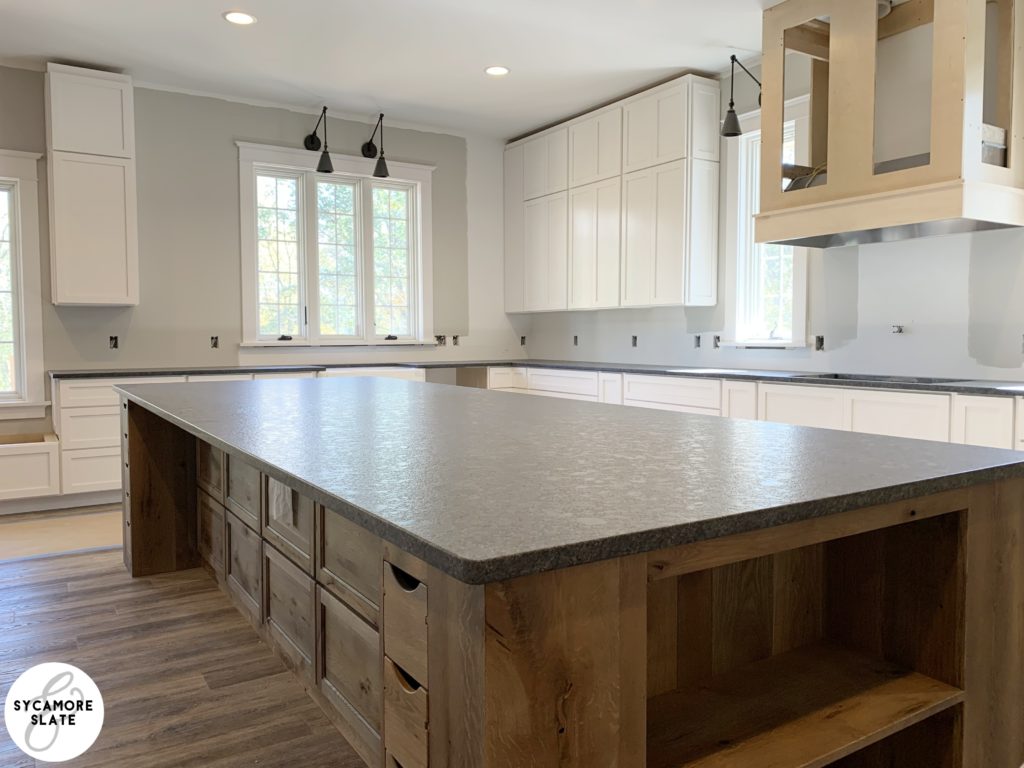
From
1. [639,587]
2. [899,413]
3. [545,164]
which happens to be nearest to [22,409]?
[545,164]

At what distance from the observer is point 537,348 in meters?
7.20

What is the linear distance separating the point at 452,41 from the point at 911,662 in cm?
432

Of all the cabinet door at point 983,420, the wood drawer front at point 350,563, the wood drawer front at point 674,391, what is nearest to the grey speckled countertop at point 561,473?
the wood drawer front at point 350,563

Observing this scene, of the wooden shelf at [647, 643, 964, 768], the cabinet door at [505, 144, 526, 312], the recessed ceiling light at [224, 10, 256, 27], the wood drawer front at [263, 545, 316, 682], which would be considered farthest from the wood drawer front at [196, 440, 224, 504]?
the cabinet door at [505, 144, 526, 312]

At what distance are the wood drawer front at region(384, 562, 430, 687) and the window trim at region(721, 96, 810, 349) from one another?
4.15 m

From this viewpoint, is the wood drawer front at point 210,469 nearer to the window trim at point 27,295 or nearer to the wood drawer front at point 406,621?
the wood drawer front at point 406,621

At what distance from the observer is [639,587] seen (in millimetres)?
935

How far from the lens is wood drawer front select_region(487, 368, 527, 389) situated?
6367mm

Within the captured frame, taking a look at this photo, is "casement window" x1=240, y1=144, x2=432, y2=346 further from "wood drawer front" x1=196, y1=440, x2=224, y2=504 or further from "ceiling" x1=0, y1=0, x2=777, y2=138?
"wood drawer front" x1=196, y1=440, x2=224, y2=504

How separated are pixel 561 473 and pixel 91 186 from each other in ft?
15.8

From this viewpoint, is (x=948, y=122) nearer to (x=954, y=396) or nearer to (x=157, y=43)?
(x=954, y=396)

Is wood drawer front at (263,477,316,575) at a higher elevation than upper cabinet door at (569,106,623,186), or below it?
below

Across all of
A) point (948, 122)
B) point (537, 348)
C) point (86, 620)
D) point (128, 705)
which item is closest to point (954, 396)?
point (948, 122)

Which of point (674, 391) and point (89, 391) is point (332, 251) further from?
point (674, 391)
